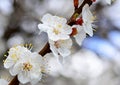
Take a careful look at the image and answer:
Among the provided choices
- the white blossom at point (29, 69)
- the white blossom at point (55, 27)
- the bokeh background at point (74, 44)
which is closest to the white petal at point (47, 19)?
the white blossom at point (55, 27)

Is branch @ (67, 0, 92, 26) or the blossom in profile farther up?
branch @ (67, 0, 92, 26)

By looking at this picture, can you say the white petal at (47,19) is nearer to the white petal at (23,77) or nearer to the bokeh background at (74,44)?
→ the white petal at (23,77)

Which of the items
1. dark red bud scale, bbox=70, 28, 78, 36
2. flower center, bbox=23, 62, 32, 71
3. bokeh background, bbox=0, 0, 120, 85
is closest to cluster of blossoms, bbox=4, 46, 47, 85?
flower center, bbox=23, 62, 32, 71

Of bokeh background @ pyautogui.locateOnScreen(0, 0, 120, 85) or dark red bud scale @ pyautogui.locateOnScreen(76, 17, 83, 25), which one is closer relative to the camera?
dark red bud scale @ pyautogui.locateOnScreen(76, 17, 83, 25)

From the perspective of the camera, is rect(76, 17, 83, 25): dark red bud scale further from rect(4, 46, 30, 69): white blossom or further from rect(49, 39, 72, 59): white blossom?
rect(4, 46, 30, 69): white blossom

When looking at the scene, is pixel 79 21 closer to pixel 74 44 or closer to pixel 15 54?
pixel 15 54

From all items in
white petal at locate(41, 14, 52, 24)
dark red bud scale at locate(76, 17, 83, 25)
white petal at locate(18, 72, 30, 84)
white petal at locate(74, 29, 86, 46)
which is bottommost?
white petal at locate(18, 72, 30, 84)

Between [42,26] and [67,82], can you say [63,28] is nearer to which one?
[42,26]

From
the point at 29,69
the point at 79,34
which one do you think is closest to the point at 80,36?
the point at 79,34
